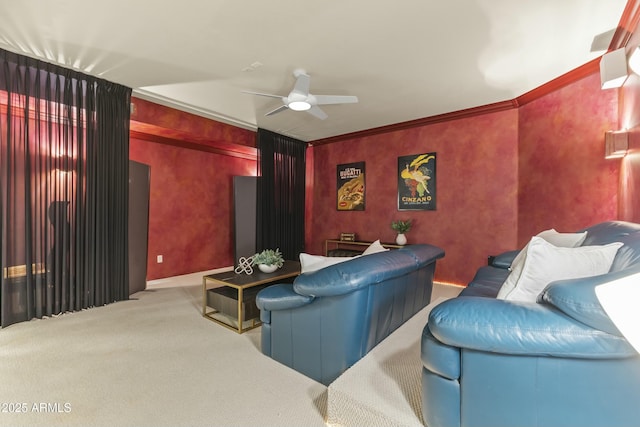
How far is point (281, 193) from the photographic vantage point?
218 inches

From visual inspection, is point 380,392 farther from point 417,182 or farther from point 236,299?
point 417,182

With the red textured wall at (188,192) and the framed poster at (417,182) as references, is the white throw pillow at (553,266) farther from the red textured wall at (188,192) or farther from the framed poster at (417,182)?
the red textured wall at (188,192)

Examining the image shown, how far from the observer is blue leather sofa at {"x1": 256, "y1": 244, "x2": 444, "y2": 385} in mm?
1686

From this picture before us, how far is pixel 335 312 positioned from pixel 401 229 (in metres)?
3.21

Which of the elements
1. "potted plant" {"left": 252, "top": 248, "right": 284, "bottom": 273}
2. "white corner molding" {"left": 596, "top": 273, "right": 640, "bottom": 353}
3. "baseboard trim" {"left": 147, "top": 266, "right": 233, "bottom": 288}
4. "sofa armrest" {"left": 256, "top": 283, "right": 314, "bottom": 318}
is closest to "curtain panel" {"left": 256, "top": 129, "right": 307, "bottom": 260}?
"baseboard trim" {"left": 147, "top": 266, "right": 233, "bottom": 288}

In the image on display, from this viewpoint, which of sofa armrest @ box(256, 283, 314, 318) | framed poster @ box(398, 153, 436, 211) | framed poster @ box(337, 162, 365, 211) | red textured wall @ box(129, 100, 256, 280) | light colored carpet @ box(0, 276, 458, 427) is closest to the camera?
light colored carpet @ box(0, 276, 458, 427)

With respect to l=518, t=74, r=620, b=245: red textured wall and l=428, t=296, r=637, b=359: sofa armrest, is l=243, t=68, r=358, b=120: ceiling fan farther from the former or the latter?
l=428, t=296, r=637, b=359: sofa armrest

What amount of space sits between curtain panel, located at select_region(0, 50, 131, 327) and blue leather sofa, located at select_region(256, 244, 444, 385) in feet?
7.77

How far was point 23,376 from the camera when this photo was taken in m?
1.90

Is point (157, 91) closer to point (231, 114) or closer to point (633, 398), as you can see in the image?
point (231, 114)

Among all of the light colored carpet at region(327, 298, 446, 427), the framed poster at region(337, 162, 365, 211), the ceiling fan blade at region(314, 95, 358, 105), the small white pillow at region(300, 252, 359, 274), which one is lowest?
the light colored carpet at region(327, 298, 446, 427)

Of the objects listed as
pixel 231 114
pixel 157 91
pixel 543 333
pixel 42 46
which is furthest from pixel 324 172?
pixel 543 333

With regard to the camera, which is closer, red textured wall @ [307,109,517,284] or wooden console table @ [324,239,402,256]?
red textured wall @ [307,109,517,284]

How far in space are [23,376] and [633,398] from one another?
3.21m
